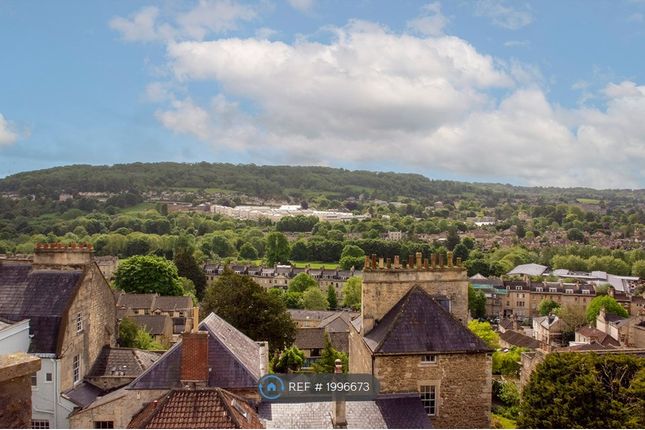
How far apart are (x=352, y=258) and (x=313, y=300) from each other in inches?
1869

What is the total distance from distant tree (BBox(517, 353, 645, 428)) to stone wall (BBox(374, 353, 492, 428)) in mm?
5119

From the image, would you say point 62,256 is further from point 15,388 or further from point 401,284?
point 15,388

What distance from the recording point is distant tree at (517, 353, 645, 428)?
21362 mm

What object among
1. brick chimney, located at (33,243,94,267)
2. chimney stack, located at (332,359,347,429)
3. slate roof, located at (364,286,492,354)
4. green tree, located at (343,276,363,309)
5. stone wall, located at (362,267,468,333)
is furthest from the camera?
green tree, located at (343,276,363,309)

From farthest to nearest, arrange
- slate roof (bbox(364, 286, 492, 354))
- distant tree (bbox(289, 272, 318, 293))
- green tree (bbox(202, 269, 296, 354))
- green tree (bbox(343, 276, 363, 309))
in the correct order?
distant tree (bbox(289, 272, 318, 293)) < green tree (bbox(343, 276, 363, 309)) < green tree (bbox(202, 269, 296, 354)) < slate roof (bbox(364, 286, 492, 354))

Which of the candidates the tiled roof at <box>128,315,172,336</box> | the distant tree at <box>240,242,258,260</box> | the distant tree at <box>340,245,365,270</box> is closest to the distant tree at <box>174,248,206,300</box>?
the tiled roof at <box>128,315,172,336</box>

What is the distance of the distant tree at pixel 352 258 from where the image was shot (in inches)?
4921

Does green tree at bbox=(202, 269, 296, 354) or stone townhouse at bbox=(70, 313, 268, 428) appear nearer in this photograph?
stone townhouse at bbox=(70, 313, 268, 428)

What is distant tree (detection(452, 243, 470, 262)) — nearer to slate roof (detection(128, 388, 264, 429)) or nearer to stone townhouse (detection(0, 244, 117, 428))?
stone townhouse (detection(0, 244, 117, 428))

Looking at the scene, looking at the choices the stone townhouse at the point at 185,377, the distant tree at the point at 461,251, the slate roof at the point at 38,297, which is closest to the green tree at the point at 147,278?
the slate roof at the point at 38,297

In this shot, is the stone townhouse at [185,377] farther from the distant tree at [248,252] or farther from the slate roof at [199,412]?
the distant tree at [248,252]

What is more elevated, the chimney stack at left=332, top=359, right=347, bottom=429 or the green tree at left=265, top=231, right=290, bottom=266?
the chimney stack at left=332, top=359, right=347, bottom=429

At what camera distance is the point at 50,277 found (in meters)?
21.7

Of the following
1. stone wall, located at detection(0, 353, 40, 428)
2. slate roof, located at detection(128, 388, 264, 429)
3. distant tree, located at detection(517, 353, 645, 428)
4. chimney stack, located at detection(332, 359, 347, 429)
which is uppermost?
stone wall, located at detection(0, 353, 40, 428)
